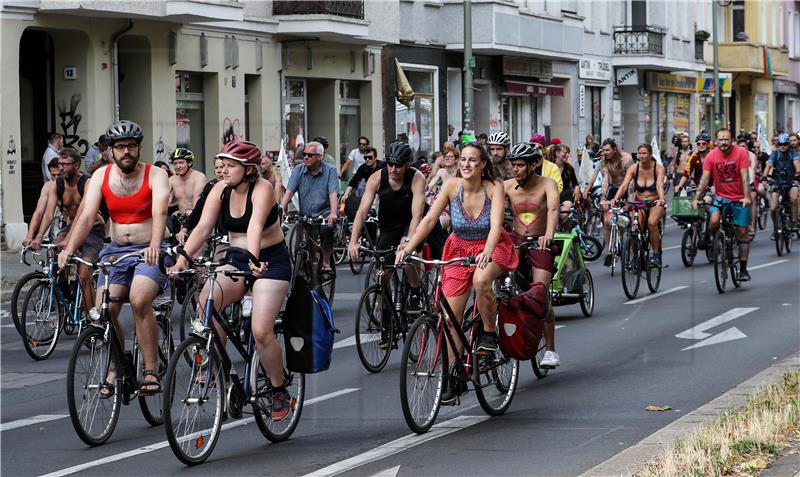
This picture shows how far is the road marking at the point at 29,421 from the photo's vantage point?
9455 millimetres

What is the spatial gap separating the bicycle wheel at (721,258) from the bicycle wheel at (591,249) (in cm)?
506

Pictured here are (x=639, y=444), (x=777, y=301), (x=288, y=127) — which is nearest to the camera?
(x=639, y=444)

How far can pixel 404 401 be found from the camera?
338 inches

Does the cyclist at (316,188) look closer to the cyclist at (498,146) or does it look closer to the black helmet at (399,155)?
the cyclist at (498,146)

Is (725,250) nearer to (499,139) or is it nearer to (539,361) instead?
(499,139)

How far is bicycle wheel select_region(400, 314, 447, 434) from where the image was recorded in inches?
340

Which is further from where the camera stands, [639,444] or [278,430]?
[278,430]

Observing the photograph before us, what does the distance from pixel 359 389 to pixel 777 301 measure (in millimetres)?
7427

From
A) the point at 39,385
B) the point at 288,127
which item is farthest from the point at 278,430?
the point at 288,127

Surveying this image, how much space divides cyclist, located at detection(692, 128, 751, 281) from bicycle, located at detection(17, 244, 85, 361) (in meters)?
8.07

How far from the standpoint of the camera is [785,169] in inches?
1004

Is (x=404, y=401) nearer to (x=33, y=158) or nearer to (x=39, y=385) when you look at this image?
(x=39, y=385)

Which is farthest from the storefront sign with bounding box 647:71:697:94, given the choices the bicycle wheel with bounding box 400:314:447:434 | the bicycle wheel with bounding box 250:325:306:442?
the bicycle wheel with bounding box 250:325:306:442

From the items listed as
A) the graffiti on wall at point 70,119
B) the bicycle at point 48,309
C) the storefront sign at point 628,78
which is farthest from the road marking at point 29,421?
the storefront sign at point 628,78
